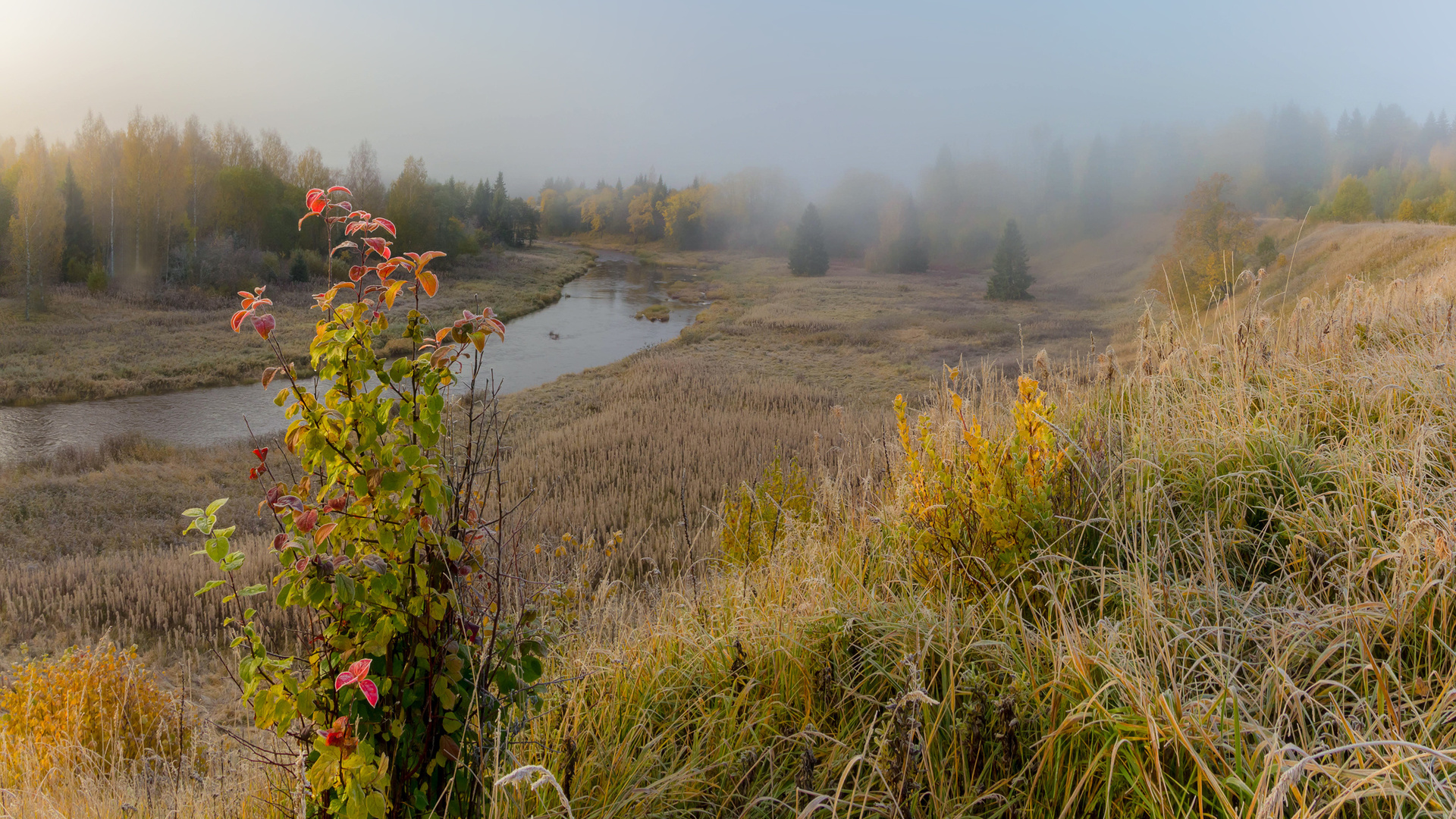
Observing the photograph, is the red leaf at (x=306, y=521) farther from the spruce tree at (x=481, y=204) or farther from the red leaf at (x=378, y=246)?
the spruce tree at (x=481, y=204)

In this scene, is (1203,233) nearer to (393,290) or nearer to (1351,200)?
(393,290)

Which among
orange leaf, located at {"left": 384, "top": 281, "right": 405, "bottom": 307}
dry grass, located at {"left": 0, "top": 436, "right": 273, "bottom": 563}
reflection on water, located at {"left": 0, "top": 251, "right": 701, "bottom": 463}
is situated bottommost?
dry grass, located at {"left": 0, "top": 436, "right": 273, "bottom": 563}

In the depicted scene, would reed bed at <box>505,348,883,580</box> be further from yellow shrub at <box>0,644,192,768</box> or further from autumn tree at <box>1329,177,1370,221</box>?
autumn tree at <box>1329,177,1370,221</box>

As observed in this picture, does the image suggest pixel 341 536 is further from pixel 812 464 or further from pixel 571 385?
pixel 571 385

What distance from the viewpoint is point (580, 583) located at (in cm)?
408

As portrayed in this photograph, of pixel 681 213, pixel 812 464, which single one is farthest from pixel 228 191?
pixel 681 213

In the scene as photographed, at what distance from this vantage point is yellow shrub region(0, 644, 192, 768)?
3.48 meters

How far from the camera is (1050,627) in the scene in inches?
113

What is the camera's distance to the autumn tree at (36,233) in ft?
86.5

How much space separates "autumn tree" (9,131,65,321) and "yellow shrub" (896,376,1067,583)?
3302 centimetres


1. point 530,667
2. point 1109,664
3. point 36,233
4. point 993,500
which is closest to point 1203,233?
point 993,500

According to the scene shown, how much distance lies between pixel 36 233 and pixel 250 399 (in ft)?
53.4

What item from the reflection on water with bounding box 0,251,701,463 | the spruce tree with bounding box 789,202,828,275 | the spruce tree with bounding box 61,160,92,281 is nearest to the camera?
the reflection on water with bounding box 0,251,701,463

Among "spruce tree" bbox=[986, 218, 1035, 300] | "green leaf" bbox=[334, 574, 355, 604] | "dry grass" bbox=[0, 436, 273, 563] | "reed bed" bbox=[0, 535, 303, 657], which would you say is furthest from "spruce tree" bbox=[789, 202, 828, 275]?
"green leaf" bbox=[334, 574, 355, 604]
